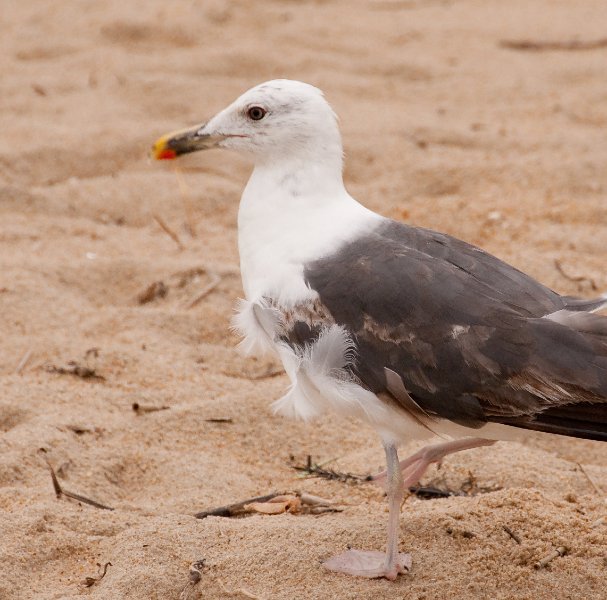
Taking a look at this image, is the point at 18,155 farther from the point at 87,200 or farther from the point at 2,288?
the point at 2,288

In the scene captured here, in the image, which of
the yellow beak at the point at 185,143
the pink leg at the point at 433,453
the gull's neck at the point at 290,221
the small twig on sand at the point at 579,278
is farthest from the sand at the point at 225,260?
the yellow beak at the point at 185,143

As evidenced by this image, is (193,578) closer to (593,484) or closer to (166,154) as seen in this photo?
(593,484)

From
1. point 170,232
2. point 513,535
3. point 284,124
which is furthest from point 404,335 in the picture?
point 170,232

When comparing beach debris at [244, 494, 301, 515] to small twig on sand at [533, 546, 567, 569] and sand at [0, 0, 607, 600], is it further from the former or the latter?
small twig on sand at [533, 546, 567, 569]

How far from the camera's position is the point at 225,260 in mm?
4910

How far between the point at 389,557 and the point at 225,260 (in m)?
2.21

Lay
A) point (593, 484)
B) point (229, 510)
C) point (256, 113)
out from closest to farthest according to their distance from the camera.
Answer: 1. point (229, 510)
2. point (593, 484)
3. point (256, 113)

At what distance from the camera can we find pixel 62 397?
386 cm

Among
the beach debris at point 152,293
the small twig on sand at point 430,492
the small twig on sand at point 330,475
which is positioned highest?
the beach debris at point 152,293

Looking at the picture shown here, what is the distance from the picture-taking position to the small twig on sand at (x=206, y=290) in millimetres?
4488

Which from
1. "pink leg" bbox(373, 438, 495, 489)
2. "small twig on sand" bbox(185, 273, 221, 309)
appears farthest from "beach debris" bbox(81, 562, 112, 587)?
"small twig on sand" bbox(185, 273, 221, 309)

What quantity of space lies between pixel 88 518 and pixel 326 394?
30.1 inches

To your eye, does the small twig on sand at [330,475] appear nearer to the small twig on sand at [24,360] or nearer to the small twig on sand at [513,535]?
the small twig on sand at [513,535]

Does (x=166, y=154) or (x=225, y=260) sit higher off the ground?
(x=166, y=154)
